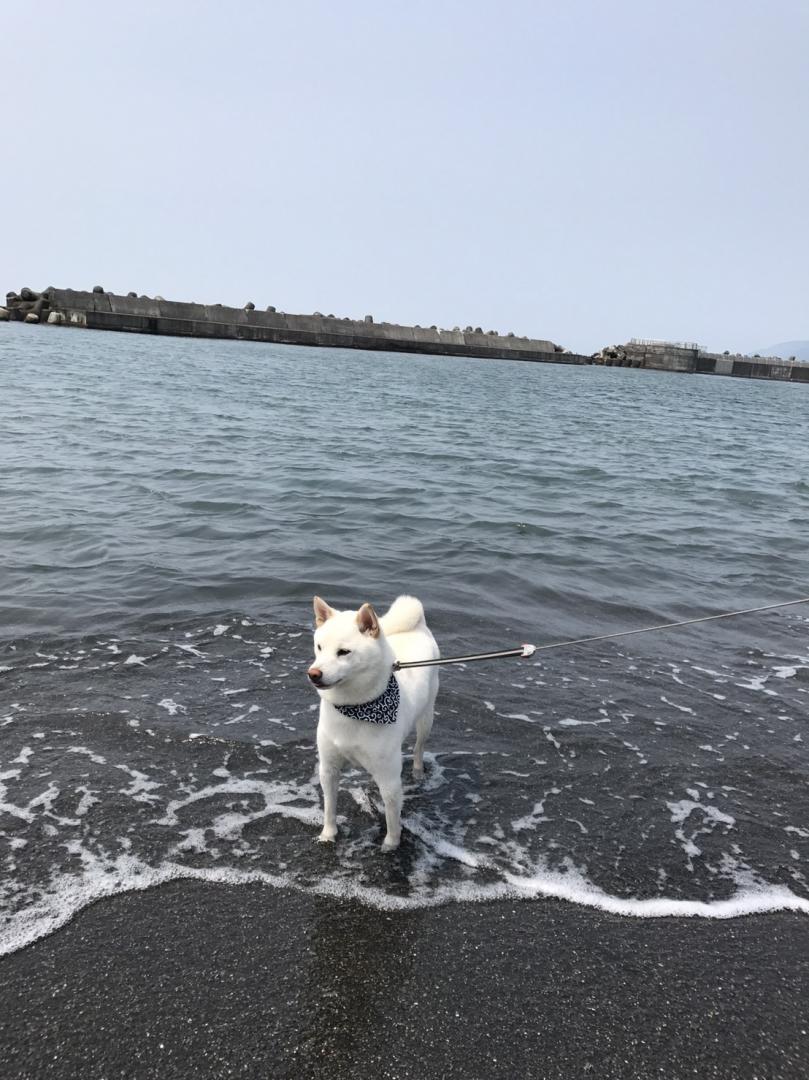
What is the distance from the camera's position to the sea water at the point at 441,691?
146 inches

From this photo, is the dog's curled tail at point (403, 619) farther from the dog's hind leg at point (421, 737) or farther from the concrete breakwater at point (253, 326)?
the concrete breakwater at point (253, 326)

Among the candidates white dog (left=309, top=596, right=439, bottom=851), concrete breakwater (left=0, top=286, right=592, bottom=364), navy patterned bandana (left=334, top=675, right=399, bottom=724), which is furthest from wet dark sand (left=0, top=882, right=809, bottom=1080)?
concrete breakwater (left=0, top=286, right=592, bottom=364)

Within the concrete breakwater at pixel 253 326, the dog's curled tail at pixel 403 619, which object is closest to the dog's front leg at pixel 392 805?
the dog's curled tail at pixel 403 619

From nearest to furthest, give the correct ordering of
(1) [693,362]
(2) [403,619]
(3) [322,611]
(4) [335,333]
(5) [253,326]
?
(3) [322,611]
(2) [403,619]
(5) [253,326]
(4) [335,333]
(1) [693,362]

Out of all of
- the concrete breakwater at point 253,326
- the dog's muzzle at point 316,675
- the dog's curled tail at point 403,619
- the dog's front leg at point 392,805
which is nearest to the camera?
the dog's muzzle at point 316,675

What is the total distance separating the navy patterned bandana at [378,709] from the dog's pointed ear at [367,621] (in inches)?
A: 11.1

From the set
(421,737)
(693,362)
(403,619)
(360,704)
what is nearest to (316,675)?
(360,704)

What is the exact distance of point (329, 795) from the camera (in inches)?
149

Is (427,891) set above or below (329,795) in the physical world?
below

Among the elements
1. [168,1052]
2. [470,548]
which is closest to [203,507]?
[470,548]

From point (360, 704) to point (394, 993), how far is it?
3.91 feet

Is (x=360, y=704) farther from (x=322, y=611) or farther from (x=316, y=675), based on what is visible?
(x=322, y=611)

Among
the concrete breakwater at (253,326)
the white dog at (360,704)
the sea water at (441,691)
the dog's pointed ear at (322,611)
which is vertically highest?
the concrete breakwater at (253,326)

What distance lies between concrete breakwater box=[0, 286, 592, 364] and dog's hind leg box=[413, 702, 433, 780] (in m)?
70.0
